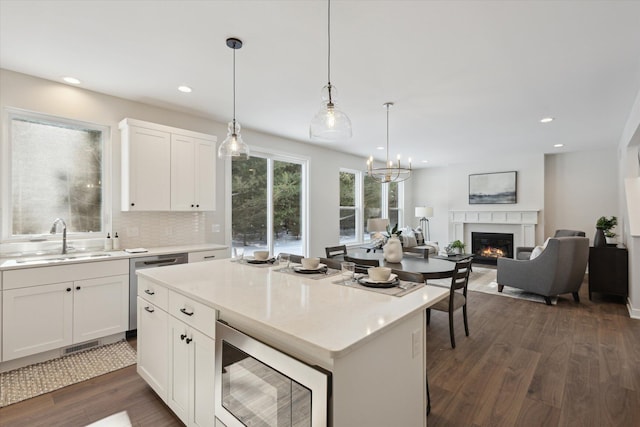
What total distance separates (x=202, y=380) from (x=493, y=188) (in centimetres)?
786

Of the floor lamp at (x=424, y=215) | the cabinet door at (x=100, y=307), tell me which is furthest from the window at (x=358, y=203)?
the cabinet door at (x=100, y=307)

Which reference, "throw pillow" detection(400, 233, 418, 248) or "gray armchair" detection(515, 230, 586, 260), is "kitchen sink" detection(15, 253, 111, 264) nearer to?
"throw pillow" detection(400, 233, 418, 248)

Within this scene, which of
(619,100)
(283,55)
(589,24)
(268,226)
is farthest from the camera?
(268,226)

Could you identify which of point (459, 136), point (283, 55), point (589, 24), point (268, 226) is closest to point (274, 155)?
point (268, 226)

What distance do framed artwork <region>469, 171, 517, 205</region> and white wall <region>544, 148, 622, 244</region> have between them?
2.32ft

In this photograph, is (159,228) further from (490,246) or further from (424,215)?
(490,246)

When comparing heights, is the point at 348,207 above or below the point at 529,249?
above

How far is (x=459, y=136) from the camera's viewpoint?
17.6 ft

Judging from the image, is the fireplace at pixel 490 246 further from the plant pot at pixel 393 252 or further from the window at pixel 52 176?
the window at pixel 52 176

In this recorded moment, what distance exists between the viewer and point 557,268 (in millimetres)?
4277

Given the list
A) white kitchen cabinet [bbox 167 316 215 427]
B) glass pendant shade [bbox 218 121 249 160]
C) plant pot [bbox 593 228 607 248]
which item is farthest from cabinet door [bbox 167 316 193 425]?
plant pot [bbox 593 228 607 248]

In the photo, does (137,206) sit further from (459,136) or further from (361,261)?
(459,136)

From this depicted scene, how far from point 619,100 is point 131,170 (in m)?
5.71

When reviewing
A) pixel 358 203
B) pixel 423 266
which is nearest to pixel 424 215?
pixel 358 203
